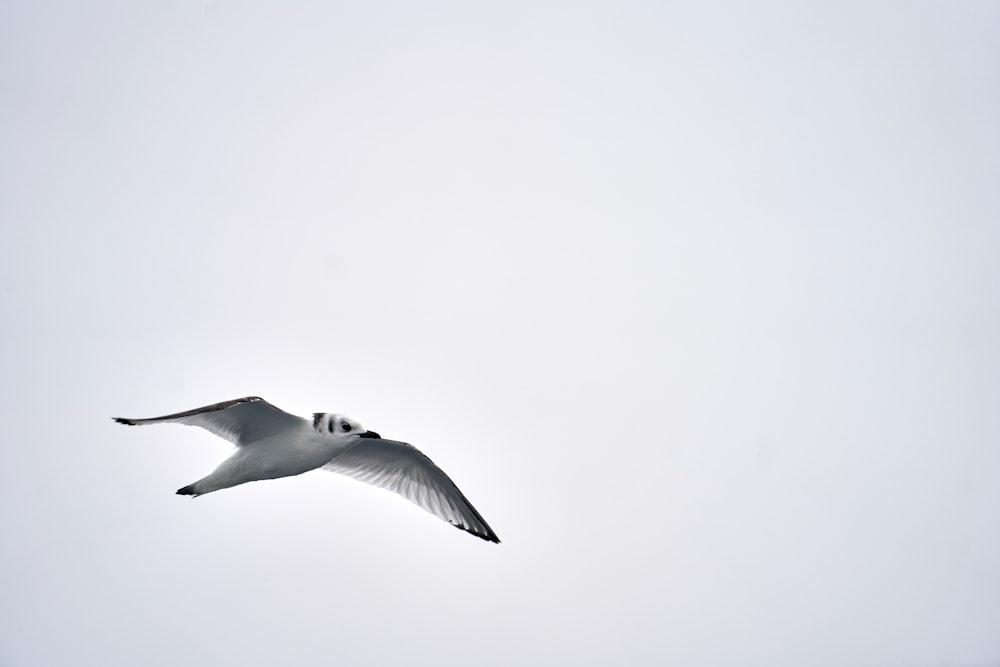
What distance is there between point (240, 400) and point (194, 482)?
119 cm

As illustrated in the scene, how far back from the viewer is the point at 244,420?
10750 mm

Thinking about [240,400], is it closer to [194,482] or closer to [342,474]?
[194,482]

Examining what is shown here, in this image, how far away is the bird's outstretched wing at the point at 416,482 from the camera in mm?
12664

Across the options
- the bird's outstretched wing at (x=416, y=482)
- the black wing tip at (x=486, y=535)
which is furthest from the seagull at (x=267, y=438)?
the black wing tip at (x=486, y=535)

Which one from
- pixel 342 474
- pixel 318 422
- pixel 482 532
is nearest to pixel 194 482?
pixel 318 422

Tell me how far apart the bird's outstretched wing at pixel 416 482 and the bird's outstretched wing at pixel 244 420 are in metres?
1.87

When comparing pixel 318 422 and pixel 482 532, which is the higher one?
pixel 318 422

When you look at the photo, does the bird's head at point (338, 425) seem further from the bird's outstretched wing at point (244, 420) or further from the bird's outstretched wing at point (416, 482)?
the bird's outstretched wing at point (416, 482)

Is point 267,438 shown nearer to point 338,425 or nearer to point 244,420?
point 244,420

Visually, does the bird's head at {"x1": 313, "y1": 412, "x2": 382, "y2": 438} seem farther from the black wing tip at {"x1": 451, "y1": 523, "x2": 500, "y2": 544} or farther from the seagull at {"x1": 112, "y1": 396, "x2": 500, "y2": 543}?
the black wing tip at {"x1": 451, "y1": 523, "x2": 500, "y2": 544}

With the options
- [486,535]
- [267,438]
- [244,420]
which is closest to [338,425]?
[267,438]

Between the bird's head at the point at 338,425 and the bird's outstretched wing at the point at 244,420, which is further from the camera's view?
the bird's head at the point at 338,425

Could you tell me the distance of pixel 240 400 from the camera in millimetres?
10000

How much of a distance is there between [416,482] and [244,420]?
289cm
